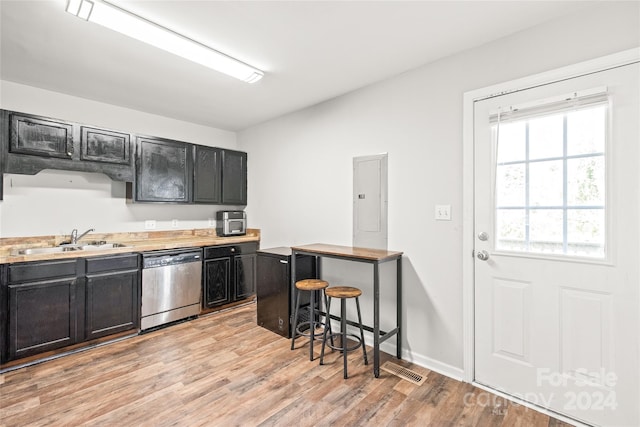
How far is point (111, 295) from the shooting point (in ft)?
9.59

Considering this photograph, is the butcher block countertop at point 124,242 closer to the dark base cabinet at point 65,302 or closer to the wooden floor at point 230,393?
the dark base cabinet at point 65,302

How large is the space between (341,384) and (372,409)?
33 cm

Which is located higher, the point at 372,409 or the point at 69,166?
the point at 69,166

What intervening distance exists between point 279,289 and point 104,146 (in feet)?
8.02

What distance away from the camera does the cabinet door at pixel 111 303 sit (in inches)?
110

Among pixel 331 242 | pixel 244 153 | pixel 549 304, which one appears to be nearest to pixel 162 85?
pixel 244 153

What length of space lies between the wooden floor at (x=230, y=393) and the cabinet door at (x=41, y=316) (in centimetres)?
17

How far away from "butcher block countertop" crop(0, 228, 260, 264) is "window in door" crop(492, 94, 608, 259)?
10.2 ft

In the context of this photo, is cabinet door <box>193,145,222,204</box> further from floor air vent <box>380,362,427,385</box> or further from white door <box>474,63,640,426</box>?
white door <box>474,63,640,426</box>

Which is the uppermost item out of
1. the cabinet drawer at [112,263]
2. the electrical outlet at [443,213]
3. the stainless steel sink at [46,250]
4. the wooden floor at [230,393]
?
the electrical outlet at [443,213]

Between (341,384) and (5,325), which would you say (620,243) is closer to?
(341,384)

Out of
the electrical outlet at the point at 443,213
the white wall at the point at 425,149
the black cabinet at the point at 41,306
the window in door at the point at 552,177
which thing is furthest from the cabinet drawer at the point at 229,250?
the window in door at the point at 552,177

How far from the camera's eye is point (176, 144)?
12.3ft

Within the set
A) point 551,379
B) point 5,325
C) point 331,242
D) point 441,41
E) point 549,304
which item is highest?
point 441,41
